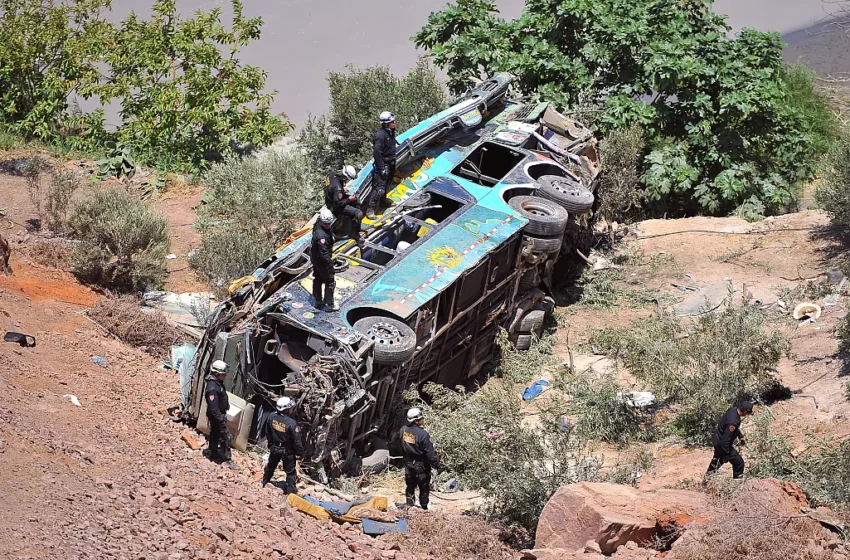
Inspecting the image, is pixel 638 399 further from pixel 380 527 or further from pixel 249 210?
pixel 249 210

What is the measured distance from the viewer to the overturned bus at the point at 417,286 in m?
11.1

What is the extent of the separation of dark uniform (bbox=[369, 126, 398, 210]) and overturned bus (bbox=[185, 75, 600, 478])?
5.1 inches

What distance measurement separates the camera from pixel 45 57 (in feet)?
68.4

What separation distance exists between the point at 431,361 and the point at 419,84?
8.12 metres

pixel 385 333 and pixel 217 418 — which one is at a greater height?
pixel 385 333

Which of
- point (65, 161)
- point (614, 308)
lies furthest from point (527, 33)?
point (65, 161)

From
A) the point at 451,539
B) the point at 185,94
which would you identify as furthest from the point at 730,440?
the point at 185,94

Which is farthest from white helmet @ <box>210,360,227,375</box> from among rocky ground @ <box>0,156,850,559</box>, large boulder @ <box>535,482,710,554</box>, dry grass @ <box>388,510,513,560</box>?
large boulder @ <box>535,482,710,554</box>

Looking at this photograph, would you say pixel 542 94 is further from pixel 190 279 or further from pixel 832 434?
pixel 832 434

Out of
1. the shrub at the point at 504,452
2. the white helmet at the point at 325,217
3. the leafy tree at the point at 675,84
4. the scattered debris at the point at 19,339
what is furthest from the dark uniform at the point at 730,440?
the leafy tree at the point at 675,84

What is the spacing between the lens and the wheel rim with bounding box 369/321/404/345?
11281 mm

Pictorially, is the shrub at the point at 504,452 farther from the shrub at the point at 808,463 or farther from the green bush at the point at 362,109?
the green bush at the point at 362,109

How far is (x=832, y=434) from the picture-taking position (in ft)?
36.8

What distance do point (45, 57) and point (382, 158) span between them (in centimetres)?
1008
